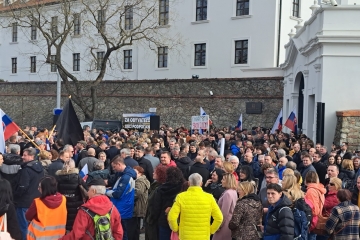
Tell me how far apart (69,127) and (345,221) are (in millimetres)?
8821

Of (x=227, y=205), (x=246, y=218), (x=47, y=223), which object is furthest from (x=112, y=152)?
(x=246, y=218)

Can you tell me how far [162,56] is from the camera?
35.2 meters

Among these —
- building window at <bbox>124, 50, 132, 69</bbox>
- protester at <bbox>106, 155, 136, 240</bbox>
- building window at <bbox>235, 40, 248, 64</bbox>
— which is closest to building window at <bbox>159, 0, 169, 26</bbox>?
building window at <bbox>124, 50, 132, 69</bbox>

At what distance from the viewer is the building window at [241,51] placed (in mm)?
31547

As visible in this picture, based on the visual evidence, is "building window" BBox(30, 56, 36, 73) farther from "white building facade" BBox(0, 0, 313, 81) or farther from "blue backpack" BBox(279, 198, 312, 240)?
"blue backpack" BBox(279, 198, 312, 240)

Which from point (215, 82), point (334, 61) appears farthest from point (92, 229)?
point (215, 82)

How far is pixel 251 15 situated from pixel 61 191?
84.4 feet

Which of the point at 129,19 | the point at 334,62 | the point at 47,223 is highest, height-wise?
the point at 129,19

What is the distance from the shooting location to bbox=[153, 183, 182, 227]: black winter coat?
7453mm

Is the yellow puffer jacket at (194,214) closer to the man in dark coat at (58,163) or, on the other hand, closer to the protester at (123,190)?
the protester at (123,190)

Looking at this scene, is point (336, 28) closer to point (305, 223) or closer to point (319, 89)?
point (319, 89)

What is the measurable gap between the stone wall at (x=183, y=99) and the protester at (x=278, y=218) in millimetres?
22136

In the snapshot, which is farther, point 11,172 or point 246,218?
point 11,172

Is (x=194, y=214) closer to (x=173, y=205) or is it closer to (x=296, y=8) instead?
(x=173, y=205)
